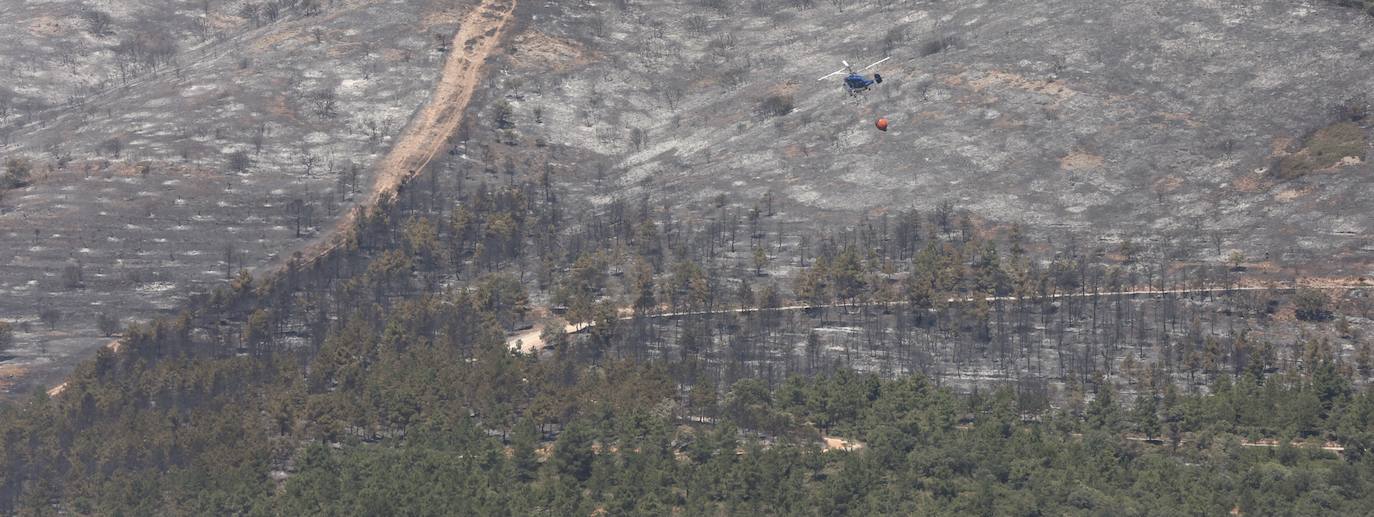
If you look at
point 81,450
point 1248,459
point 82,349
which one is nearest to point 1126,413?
point 1248,459

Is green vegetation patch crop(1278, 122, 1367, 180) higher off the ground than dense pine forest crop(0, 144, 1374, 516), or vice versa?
green vegetation patch crop(1278, 122, 1367, 180)

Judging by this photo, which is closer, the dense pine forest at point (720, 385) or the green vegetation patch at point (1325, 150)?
the dense pine forest at point (720, 385)

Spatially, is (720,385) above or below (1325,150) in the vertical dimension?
below

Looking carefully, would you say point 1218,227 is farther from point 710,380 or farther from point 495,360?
point 495,360

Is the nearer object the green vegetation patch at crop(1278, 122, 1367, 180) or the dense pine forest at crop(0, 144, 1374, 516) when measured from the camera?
the dense pine forest at crop(0, 144, 1374, 516)
